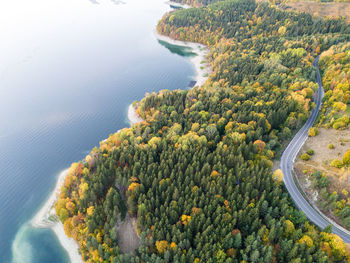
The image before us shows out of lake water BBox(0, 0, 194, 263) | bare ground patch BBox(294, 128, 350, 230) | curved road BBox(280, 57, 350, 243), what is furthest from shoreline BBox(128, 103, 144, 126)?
bare ground patch BBox(294, 128, 350, 230)

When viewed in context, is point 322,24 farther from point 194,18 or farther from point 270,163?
point 270,163

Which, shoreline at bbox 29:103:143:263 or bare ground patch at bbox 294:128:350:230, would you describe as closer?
bare ground patch at bbox 294:128:350:230

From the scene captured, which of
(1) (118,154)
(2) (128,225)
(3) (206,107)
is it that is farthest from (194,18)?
(2) (128,225)

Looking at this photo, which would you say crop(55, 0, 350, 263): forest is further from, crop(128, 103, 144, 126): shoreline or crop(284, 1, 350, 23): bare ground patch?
crop(284, 1, 350, 23): bare ground patch

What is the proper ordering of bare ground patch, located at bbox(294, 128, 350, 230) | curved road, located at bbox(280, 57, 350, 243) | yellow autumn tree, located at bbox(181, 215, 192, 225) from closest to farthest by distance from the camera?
yellow autumn tree, located at bbox(181, 215, 192, 225) < curved road, located at bbox(280, 57, 350, 243) < bare ground patch, located at bbox(294, 128, 350, 230)

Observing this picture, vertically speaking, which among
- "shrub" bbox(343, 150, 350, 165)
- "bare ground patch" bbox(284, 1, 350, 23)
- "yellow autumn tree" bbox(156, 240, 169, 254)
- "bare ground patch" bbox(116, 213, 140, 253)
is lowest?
"bare ground patch" bbox(116, 213, 140, 253)

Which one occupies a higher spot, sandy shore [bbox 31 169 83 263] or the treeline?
the treeline

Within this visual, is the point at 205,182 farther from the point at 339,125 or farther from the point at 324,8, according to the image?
the point at 324,8
